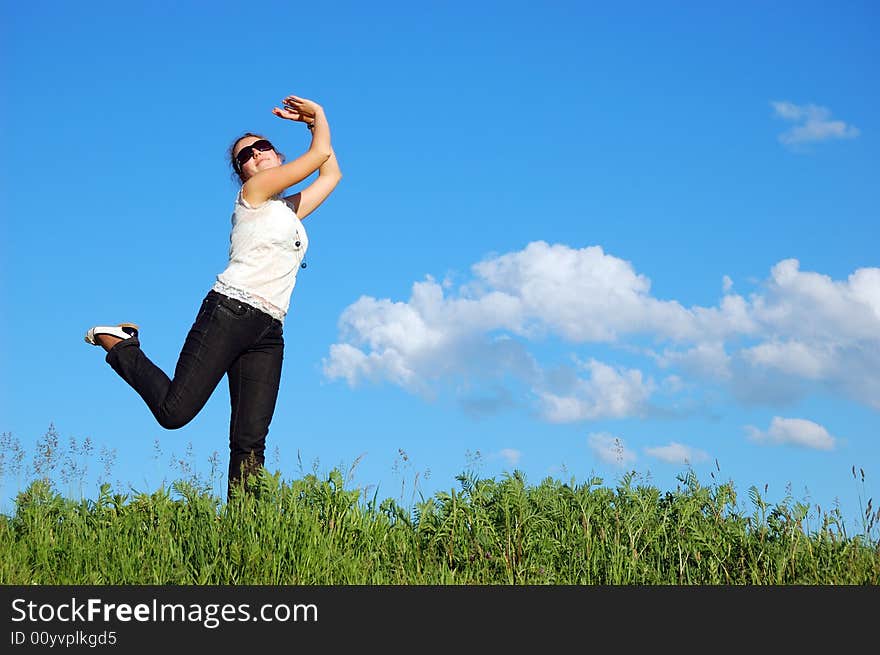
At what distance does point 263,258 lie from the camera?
258 inches

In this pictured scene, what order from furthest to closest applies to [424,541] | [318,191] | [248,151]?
1. [318,191]
2. [248,151]
3. [424,541]

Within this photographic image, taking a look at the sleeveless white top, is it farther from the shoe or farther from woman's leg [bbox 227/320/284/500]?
the shoe

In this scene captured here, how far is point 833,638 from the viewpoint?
4.59 meters

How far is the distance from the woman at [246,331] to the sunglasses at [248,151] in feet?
0.31

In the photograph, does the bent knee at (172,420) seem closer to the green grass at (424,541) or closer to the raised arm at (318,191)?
the green grass at (424,541)

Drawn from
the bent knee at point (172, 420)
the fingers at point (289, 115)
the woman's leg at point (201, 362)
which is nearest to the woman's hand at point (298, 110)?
the fingers at point (289, 115)

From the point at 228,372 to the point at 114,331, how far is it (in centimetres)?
105

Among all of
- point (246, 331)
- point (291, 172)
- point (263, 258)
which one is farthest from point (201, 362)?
point (291, 172)

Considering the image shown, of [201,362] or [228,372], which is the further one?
[228,372]

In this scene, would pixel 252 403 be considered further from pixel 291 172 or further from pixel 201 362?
pixel 291 172

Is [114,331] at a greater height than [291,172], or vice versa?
[291,172]

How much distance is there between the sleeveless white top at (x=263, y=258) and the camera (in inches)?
256

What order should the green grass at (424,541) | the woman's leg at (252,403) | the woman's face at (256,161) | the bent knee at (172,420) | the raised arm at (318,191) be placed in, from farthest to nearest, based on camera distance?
1. the raised arm at (318,191)
2. the woman's face at (256,161)
3. the woman's leg at (252,403)
4. the bent knee at (172,420)
5. the green grass at (424,541)

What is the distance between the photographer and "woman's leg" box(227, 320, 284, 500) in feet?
22.1
